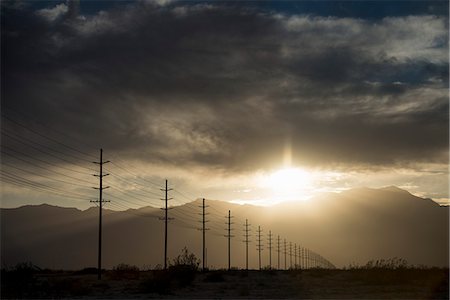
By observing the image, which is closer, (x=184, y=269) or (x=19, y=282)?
(x=19, y=282)

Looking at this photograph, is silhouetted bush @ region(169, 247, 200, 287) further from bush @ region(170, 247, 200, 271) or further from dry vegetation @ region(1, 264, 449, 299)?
dry vegetation @ region(1, 264, 449, 299)

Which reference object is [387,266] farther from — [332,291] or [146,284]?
[146,284]

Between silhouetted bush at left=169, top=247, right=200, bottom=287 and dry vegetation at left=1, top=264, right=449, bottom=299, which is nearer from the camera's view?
dry vegetation at left=1, top=264, right=449, bottom=299

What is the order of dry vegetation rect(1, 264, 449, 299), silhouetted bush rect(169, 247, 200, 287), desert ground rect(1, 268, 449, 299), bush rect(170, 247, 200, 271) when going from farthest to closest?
bush rect(170, 247, 200, 271) < silhouetted bush rect(169, 247, 200, 287) < dry vegetation rect(1, 264, 449, 299) < desert ground rect(1, 268, 449, 299)

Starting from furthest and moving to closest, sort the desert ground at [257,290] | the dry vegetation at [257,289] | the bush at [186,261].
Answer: the bush at [186,261]
the dry vegetation at [257,289]
the desert ground at [257,290]

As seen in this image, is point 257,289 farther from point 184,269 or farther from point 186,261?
point 186,261

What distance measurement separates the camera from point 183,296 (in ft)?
98.4

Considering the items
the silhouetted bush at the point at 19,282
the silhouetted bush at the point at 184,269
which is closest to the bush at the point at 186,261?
the silhouetted bush at the point at 184,269

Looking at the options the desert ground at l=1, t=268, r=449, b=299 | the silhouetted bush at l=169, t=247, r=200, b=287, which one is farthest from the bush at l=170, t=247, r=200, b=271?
the desert ground at l=1, t=268, r=449, b=299

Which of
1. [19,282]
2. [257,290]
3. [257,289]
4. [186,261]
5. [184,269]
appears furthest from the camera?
[186,261]

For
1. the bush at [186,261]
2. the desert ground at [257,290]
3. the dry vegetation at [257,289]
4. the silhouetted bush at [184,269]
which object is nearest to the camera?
the desert ground at [257,290]

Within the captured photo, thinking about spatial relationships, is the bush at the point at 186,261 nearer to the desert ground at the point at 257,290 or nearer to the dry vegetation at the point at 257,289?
the dry vegetation at the point at 257,289

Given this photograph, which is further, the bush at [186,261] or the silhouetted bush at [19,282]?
the bush at [186,261]

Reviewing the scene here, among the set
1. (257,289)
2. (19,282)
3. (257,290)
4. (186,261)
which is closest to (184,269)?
(186,261)
